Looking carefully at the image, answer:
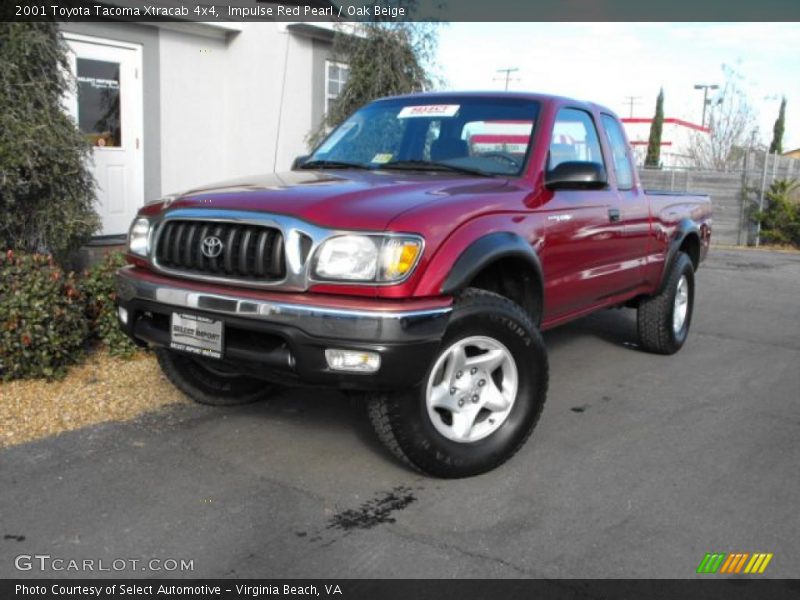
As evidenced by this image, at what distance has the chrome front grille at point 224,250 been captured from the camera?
3.49m

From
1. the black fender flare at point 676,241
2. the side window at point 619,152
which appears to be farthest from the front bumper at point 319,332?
the black fender flare at point 676,241

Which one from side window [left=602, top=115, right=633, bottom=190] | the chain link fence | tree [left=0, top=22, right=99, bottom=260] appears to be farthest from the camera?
the chain link fence

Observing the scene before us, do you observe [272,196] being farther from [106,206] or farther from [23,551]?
[106,206]

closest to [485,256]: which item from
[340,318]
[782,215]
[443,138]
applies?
[340,318]

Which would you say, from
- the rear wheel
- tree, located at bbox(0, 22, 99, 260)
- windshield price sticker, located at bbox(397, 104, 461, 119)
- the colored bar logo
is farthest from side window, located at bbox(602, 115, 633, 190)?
tree, located at bbox(0, 22, 99, 260)

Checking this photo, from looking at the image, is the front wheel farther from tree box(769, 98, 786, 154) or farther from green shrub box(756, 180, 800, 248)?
tree box(769, 98, 786, 154)

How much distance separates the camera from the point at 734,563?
10.1 ft

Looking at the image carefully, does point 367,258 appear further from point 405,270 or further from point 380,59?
point 380,59

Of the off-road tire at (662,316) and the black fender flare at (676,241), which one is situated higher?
the black fender flare at (676,241)

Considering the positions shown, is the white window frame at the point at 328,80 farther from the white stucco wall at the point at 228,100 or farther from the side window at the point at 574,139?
the side window at the point at 574,139

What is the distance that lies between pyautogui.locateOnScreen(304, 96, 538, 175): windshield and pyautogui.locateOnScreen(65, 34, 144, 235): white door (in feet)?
17.4

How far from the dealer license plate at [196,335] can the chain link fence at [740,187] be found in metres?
15.8

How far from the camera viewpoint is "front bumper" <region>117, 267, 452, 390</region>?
10.7ft

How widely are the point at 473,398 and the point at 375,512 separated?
2.44 ft
